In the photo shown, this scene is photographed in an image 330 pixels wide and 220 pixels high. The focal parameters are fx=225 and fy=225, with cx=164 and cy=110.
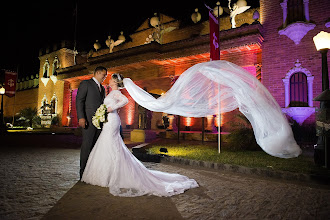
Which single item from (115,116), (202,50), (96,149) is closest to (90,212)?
(96,149)

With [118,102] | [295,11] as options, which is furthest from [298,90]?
[118,102]

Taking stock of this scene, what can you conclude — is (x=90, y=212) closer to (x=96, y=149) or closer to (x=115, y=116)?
(x=96, y=149)

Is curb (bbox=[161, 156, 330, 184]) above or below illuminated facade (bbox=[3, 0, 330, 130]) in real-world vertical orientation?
below

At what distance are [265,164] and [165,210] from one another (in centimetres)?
408

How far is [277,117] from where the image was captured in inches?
180

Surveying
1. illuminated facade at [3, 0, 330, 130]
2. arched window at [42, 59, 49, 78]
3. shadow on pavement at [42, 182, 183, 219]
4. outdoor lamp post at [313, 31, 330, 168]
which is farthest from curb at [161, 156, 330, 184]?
arched window at [42, 59, 49, 78]

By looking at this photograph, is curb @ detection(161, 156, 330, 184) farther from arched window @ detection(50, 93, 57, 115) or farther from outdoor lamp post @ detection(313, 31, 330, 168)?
arched window @ detection(50, 93, 57, 115)

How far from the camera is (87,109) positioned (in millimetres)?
4746

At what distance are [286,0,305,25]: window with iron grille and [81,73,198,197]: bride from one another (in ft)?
36.7

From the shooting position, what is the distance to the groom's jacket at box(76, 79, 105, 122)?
4.68m

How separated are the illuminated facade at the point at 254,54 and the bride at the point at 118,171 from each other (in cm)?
816

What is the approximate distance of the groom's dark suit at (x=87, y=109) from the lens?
15.3ft

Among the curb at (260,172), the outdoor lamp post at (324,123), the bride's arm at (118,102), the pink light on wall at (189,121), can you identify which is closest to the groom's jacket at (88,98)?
the bride's arm at (118,102)

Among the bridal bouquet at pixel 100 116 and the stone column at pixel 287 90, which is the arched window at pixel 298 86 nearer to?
the stone column at pixel 287 90
